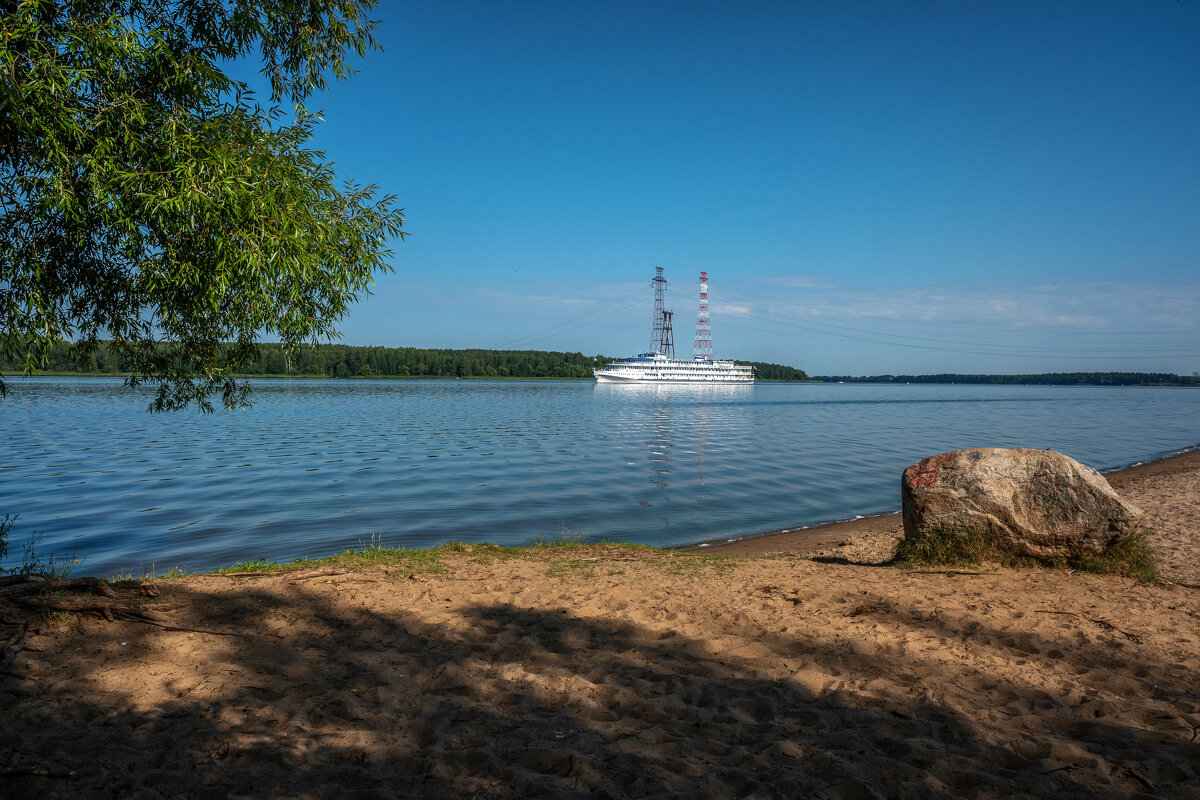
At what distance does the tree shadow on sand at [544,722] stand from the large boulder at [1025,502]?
2.63 meters

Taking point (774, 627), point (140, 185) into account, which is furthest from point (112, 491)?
point (774, 627)

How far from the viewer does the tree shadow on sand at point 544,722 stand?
3.52 m

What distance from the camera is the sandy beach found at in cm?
358

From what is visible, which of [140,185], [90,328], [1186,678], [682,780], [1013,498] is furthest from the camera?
[1013,498]

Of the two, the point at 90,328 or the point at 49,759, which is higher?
the point at 90,328

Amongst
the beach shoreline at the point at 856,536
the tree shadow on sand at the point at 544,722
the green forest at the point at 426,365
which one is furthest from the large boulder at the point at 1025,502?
the green forest at the point at 426,365

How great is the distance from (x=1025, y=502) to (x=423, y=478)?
630 inches

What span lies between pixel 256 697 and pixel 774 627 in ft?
13.9

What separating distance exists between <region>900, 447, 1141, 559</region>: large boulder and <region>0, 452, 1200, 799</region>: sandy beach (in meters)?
0.56

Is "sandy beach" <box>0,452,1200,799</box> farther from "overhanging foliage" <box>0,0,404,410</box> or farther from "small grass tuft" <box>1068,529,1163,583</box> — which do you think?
"overhanging foliage" <box>0,0,404,410</box>

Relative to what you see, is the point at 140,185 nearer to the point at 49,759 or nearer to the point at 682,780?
the point at 49,759

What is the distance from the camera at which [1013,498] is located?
797 cm

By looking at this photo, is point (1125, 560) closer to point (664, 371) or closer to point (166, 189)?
point (166, 189)

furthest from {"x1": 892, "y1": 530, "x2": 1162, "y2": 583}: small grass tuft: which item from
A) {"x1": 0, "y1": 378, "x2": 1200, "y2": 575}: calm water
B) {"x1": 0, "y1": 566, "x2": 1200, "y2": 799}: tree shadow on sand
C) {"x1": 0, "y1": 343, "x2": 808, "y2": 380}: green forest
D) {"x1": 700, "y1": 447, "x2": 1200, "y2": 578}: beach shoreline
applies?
{"x1": 0, "y1": 343, "x2": 808, "y2": 380}: green forest
